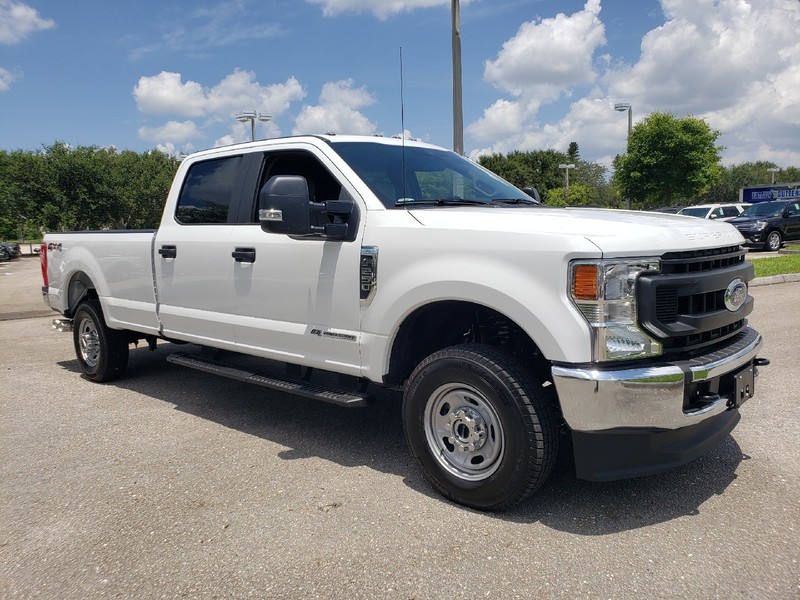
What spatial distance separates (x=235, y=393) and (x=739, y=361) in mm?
4210

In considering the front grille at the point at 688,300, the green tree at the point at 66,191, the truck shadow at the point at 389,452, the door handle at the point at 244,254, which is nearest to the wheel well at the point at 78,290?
the truck shadow at the point at 389,452

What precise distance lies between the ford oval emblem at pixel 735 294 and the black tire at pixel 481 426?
3.42ft

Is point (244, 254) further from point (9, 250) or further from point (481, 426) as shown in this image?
point (9, 250)

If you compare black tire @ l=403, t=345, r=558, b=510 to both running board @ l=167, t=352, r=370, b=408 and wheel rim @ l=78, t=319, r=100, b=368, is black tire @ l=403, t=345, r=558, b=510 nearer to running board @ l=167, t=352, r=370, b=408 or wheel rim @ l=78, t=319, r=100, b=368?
running board @ l=167, t=352, r=370, b=408

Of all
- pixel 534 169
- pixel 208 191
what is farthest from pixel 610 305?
pixel 534 169

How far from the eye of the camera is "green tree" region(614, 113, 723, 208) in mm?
32562

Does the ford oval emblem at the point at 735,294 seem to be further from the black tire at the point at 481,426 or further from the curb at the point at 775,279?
the curb at the point at 775,279

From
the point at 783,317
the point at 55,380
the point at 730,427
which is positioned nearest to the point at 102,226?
the point at 55,380

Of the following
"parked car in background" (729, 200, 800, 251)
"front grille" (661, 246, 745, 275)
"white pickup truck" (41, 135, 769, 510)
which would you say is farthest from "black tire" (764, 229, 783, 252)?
"front grille" (661, 246, 745, 275)

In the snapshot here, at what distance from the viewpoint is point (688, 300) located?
309 cm

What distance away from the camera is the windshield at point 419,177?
13.4 ft

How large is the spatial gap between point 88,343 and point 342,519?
4.31 metres

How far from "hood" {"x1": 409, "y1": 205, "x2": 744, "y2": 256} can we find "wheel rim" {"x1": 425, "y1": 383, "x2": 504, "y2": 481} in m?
0.87

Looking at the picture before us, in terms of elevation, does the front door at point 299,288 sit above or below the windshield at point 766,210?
below
